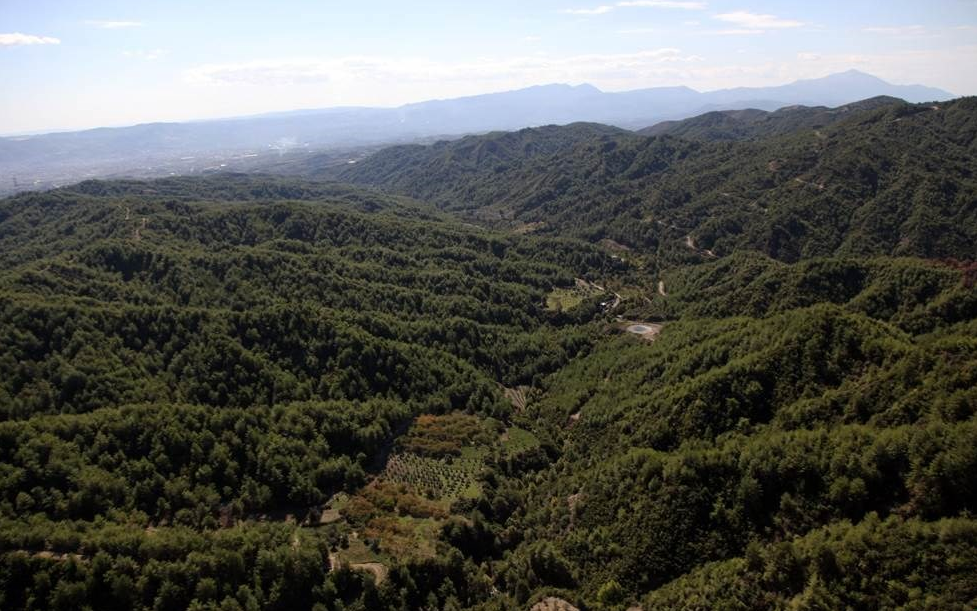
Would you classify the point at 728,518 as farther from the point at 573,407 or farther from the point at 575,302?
the point at 575,302

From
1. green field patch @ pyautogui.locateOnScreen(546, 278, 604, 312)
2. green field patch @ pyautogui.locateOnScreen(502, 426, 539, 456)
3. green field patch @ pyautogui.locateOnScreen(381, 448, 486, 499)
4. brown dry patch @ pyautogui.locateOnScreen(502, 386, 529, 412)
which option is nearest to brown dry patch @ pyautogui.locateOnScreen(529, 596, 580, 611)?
green field patch @ pyautogui.locateOnScreen(381, 448, 486, 499)

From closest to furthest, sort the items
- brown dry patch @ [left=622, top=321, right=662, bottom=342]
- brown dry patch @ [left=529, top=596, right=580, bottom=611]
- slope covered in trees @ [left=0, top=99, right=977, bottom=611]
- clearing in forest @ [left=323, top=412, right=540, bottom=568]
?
slope covered in trees @ [left=0, top=99, right=977, bottom=611] → brown dry patch @ [left=529, top=596, right=580, bottom=611] → clearing in forest @ [left=323, top=412, right=540, bottom=568] → brown dry patch @ [left=622, top=321, right=662, bottom=342]

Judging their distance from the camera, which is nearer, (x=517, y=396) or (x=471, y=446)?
(x=471, y=446)

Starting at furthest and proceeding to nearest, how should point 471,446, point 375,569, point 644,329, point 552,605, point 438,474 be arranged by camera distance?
point 644,329
point 471,446
point 438,474
point 375,569
point 552,605

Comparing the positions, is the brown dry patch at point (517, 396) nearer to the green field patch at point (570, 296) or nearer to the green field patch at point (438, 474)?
the green field patch at point (438, 474)

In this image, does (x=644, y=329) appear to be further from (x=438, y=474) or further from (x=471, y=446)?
(x=438, y=474)

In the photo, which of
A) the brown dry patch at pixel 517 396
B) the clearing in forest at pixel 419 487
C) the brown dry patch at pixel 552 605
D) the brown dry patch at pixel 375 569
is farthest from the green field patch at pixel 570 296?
the brown dry patch at pixel 552 605

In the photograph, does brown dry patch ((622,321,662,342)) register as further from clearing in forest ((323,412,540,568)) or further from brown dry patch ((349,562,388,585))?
brown dry patch ((349,562,388,585))

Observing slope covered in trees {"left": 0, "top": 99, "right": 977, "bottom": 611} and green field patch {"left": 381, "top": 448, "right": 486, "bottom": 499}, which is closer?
slope covered in trees {"left": 0, "top": 99, "right": 977, "bottom": 611}

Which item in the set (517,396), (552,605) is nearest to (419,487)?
(552,605)

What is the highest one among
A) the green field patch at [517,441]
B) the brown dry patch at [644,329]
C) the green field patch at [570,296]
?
the green field patch at [570,296]

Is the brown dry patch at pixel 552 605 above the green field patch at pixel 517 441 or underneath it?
above
